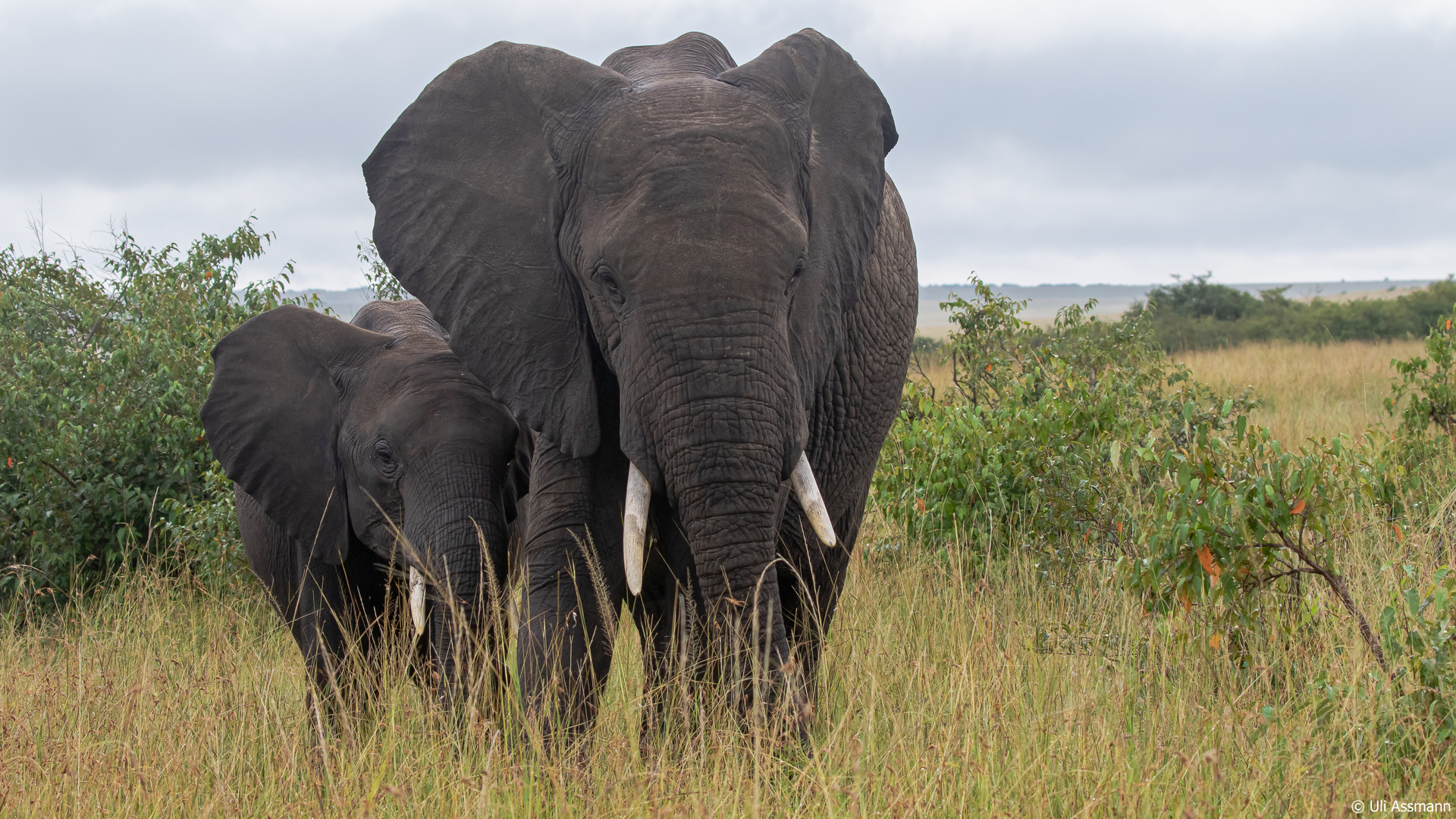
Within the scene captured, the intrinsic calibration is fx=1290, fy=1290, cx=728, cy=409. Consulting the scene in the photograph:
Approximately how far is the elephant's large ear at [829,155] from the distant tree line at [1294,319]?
21.5 metres

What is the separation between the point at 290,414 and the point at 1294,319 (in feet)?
96.0

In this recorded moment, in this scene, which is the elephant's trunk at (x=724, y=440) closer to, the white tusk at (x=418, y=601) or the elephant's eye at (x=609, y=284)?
the elephant's eye at (x=609, y=284)

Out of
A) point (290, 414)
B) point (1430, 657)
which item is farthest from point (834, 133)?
point (290, 414)

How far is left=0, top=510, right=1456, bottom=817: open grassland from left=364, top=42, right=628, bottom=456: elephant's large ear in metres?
1.02

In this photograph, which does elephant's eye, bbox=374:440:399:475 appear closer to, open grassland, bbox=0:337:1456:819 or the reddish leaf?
open grassland, bbox=0:337:1456:819

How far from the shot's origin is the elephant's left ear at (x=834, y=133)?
388 centimetres

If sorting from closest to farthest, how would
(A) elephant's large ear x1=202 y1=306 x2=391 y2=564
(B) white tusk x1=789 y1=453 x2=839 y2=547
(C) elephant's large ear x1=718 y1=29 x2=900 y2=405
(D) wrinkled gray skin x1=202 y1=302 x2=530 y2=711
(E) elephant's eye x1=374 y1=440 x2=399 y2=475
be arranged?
(B) white tusk x1=789 y1=453 x2=839 y2=547 → (C) elephant's large ear x1=718 y1=29 x2=900 y2=405 → (D) wrinkled gray skin x1=202 y1=302 x2=530 y2=711 → (E) elephant's eye x1=374 y1=440 x2=399 y2=475 → (A) elephant's large ear x1=202 y1=306 x2=391 y2=564

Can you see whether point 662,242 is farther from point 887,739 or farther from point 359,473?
point 359,473

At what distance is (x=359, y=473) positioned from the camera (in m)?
4.92

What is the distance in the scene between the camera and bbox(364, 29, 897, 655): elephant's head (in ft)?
11.2

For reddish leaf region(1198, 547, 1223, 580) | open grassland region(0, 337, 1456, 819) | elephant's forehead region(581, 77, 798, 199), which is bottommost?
open grassland region(0, 337, 1456, 819)

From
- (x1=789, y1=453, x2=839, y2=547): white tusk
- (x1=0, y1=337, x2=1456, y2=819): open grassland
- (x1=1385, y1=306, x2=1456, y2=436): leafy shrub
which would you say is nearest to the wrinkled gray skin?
(x1=0, y1=337, x2=1456, y2=819): open grassland

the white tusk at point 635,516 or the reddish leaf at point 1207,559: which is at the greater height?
the white tusk at point 635,516

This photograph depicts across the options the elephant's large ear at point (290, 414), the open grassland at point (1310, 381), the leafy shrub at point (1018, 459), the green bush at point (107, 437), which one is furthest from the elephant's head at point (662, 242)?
the open grassland at point (1310, 381)
